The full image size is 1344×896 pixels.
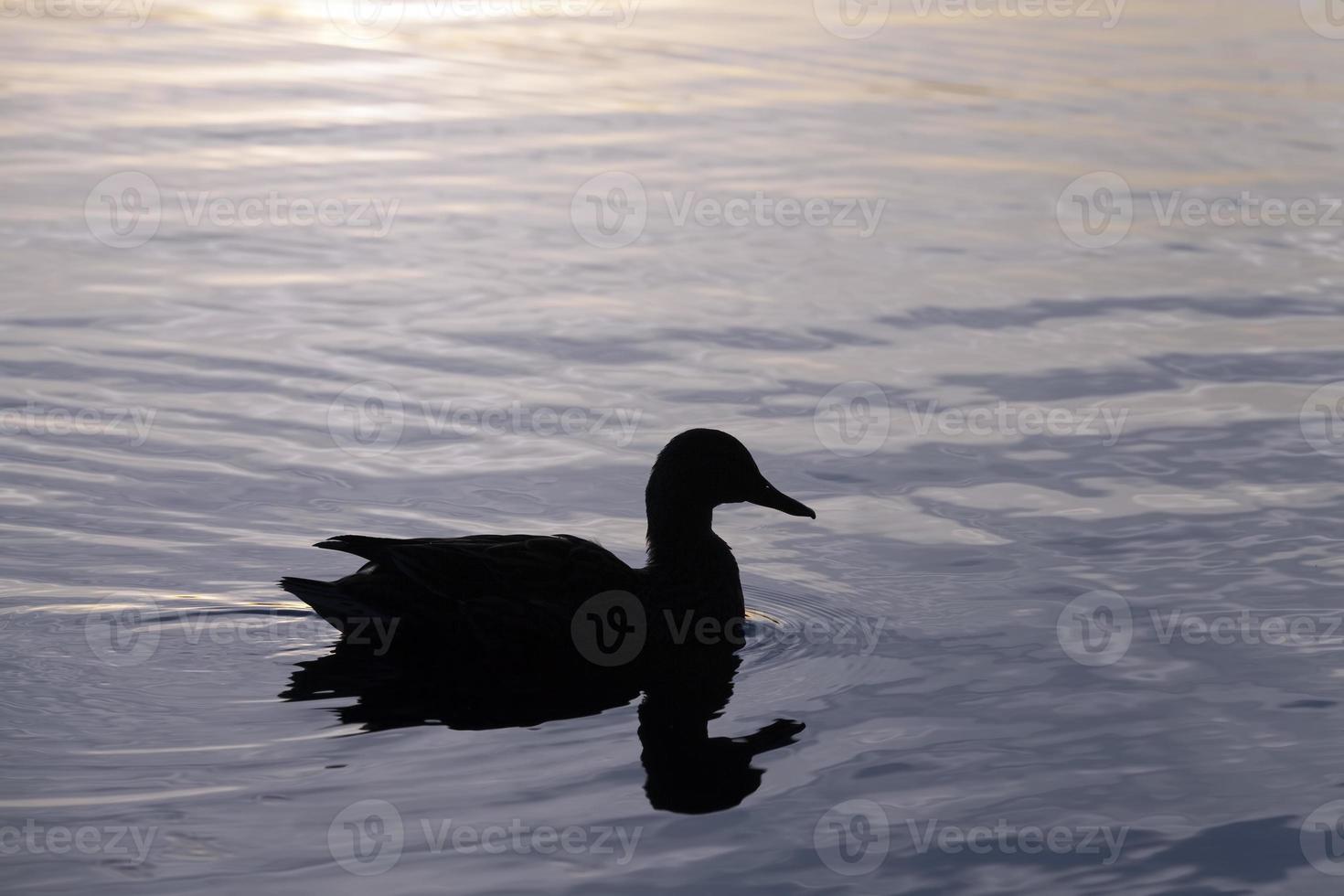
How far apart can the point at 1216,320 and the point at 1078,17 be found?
1601 cm

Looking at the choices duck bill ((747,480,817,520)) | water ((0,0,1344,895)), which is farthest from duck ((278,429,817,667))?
duck bill ((747,480,817,520))

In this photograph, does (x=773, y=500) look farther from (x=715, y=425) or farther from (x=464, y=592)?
(x=715, y=425)

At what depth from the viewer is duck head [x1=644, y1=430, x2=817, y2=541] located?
8797 mm

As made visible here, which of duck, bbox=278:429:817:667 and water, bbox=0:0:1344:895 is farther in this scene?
duck, bbox=278:429:817:667

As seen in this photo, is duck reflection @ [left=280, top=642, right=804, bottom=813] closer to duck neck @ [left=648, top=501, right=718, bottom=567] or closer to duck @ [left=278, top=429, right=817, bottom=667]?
duck @ [left=278, top=429, right=817, bottom=667]

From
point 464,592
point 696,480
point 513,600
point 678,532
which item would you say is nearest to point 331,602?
point 464,592

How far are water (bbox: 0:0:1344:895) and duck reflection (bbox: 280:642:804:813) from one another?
0.34 ft

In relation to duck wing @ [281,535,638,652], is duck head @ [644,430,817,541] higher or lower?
higher

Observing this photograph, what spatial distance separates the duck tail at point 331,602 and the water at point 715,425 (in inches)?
Result: 13.3

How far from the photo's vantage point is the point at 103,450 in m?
10.5

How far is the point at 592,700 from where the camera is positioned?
7676 mm

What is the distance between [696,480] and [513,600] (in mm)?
1270

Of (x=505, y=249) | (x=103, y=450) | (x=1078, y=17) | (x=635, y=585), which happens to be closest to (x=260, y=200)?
(x=505, y=249)

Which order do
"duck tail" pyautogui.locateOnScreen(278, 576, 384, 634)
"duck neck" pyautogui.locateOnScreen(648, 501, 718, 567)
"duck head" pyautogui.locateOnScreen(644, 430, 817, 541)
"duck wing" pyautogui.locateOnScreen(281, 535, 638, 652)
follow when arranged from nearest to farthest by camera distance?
"duck tail" pyautogui.locateOnScreen(278, 576, 384, 634)
"duck wing" pyautogui.locateOnScreen(281, 535, 638, 652)
"duck neck" pyautogui.locateOnScreen(648, 501, 718, 567)
"duck head" pyautogui.locateOnScreen(644, 430, 817, 541)
